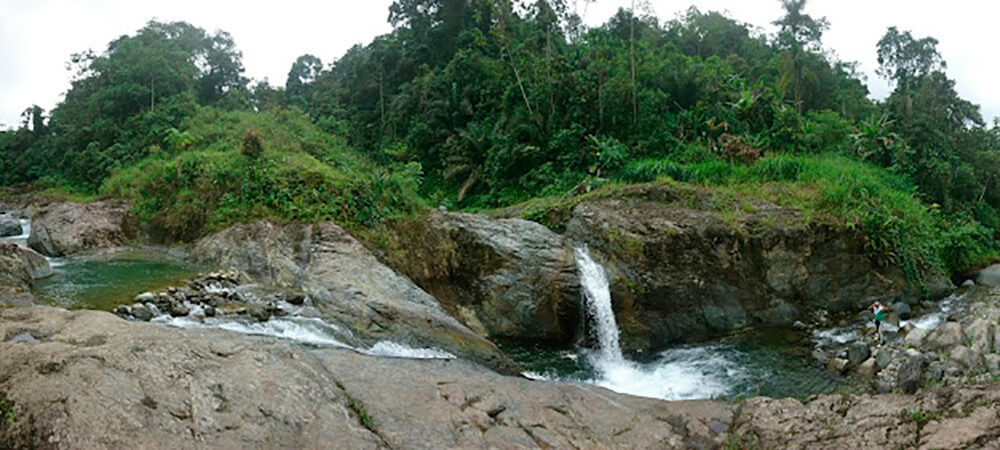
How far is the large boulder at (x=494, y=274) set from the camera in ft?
37.6

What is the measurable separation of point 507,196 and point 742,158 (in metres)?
7.48

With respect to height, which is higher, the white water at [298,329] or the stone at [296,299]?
the stone at [296,299]

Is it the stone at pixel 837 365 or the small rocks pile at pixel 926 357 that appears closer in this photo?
the small rocks pile at pixel 926 357

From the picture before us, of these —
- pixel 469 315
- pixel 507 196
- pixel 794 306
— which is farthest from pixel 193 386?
pixel 507 196

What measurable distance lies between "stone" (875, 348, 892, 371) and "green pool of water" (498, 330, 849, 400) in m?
0.67

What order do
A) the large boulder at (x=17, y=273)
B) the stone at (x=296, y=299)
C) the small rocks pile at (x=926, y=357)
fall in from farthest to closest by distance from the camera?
the stone at (x=296, y=299) < the small rocks pile at (x=926, y=357) < the large boulder at (x=17, y=273)

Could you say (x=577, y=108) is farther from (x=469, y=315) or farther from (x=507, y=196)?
(x=469, y=315)

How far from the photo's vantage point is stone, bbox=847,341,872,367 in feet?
31.4

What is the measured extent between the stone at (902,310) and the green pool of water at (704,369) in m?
2.63

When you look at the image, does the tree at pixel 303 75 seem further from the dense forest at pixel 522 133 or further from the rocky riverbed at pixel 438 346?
the rocky riverbed at pixel 438 346

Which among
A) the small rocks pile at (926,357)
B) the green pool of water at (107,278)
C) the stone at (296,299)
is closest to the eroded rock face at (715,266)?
the small rocks pile at (926,357)

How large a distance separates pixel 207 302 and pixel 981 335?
11600mm

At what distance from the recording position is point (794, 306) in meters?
12.7

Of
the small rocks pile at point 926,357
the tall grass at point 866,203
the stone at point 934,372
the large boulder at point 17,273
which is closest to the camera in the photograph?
the large boulder at point 17,273
